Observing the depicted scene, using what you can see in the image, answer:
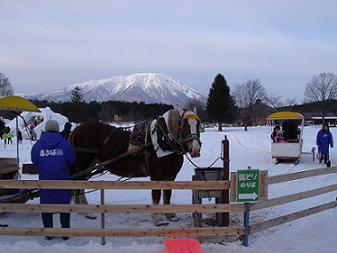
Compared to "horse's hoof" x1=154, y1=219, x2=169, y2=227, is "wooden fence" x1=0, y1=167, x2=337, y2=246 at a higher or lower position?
higher

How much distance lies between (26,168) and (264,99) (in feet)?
361

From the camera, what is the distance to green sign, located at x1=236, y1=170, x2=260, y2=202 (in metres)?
6.61

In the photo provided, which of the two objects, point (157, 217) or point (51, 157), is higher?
point (51, 157)

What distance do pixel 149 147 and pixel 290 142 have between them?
13.4m

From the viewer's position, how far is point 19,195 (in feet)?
28.1

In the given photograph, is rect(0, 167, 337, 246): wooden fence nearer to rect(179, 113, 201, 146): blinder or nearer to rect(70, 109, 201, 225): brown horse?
rect(70, 109, 201, 225): brown horse

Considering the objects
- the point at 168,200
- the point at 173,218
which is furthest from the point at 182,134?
the point at 173,218

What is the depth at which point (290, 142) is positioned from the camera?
20.5 meters

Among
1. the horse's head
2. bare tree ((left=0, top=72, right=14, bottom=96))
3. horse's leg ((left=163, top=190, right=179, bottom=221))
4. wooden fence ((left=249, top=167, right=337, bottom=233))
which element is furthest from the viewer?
bare tree ((left=0, top=72, right=14, bottom=96))

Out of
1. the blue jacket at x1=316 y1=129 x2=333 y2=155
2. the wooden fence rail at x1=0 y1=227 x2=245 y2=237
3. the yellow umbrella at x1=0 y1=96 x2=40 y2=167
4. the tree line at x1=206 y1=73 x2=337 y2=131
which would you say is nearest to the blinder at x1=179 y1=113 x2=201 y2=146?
the wooden fence rail at x1=0 y1=227 x2=245 y2=237

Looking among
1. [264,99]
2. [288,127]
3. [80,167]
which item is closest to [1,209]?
[80,167]

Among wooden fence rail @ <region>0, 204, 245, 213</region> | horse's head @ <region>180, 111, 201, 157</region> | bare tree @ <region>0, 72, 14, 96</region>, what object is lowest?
wooden fence rail @ <region>0, 204, 245, 213</region>

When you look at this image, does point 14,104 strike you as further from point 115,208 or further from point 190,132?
point 115,208

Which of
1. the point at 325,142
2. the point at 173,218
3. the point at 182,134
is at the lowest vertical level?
the point at 173,218
